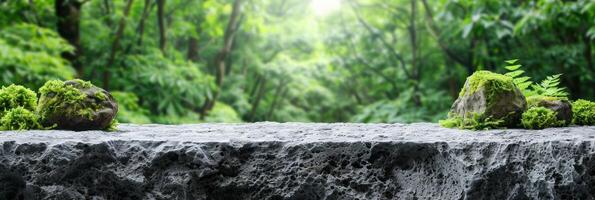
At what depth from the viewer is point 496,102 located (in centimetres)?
332

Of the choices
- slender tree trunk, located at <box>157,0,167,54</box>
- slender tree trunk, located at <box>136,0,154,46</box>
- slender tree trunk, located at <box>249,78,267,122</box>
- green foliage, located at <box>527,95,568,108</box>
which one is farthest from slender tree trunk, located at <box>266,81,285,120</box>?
green foliage, located at <box>527,95,568,108</box>

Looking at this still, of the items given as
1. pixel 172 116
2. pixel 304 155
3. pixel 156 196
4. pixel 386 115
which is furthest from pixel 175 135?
pixel 386 115

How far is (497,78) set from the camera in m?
3.38

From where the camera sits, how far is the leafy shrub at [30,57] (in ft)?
20.2

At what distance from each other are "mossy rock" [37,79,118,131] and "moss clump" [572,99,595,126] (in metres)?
2.71

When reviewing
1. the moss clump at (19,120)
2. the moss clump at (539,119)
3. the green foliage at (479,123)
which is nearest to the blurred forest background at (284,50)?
the moss clump at (539,119)

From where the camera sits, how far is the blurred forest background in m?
6.84

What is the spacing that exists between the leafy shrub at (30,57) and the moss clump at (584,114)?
514 centimetres

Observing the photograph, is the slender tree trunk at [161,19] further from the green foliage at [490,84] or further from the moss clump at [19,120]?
the green foliage at [490,84]

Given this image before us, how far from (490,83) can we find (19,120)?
2.67 metres

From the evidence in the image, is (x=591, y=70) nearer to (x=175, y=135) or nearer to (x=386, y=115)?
(x=386, y=115)

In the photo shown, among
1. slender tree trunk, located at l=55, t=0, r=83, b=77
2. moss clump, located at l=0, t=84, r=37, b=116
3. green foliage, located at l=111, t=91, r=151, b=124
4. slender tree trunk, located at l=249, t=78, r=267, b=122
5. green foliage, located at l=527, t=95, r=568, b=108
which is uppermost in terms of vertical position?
slender tree trunk, located at l=55, t=0, r=83, b=77

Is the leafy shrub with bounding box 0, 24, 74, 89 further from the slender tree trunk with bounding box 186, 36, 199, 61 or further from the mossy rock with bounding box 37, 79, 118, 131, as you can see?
the slender tree trunk with bounding box 186, 36, 199, 61

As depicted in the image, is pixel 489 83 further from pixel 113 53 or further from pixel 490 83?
pixel 113 53
